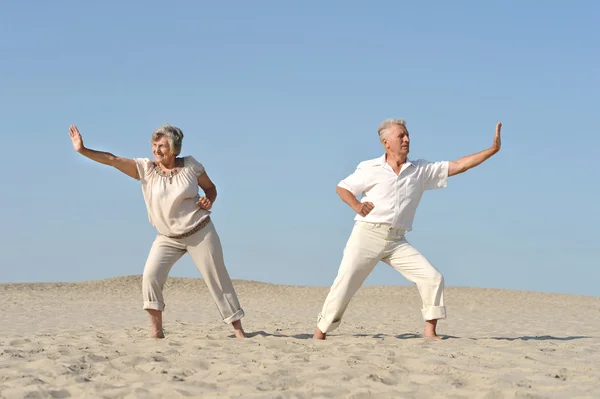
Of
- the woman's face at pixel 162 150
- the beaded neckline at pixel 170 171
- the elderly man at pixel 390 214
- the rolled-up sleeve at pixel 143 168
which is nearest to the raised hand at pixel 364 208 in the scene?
the elderly man at pixel 390 214

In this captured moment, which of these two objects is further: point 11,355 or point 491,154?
point 491,154

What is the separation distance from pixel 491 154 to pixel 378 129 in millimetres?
1192

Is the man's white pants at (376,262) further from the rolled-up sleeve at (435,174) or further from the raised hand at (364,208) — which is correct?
the rolled-up sleeve at (435,174)

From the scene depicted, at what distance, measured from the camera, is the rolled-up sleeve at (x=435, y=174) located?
7.40 meters

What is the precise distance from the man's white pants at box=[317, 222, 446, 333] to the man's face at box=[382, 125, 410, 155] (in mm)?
798

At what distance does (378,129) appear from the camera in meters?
7.42

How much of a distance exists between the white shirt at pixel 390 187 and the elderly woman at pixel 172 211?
1490mm

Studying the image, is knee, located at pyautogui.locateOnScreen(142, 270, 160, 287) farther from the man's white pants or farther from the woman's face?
the man's white pants

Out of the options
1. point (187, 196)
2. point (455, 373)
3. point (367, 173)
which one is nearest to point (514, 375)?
point (455, 373)

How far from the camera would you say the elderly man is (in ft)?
23.5

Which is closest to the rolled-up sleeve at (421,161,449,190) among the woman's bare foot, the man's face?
the man's face

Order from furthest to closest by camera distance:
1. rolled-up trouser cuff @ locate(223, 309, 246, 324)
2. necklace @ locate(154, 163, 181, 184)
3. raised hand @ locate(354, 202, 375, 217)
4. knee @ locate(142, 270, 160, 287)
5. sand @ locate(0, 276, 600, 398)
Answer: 1. rolled-up trouser cuff @ locate(223, 309, 246, 324)
2. knee @ locate(142, 270, 160, 287)
3. necklace @ locate(154, 163, 181, 184)
4. raised hand @ locate(354, 202, 375, 217)
5. sand @ locate(0, 276, 600, 398)

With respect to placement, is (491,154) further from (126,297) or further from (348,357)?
(126,297)

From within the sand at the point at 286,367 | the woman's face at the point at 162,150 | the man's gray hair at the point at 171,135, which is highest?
the man's gray hair at the point at 171,135
